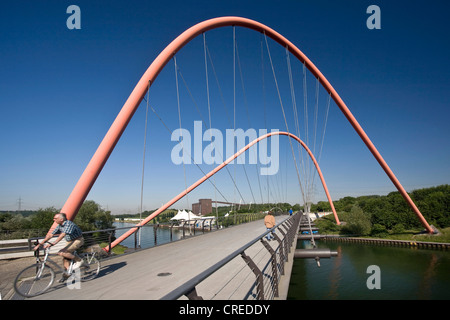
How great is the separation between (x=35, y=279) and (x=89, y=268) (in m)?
1.11

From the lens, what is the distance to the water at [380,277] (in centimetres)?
2092

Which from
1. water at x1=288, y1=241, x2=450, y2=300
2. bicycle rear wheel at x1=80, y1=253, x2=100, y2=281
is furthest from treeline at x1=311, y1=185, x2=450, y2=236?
bicycle rear wheel at x1=80, y1=253, x2=100, y2=281

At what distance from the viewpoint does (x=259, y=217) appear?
127 feet

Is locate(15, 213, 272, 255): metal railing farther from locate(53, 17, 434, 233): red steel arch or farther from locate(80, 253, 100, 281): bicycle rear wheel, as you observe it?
locate(53, 17, 434, 233): red steel arch

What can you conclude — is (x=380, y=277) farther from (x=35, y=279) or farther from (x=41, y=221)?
(x=41, y=221)

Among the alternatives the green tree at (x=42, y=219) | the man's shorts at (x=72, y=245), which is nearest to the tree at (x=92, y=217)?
the green tree at (x=42, y=219)

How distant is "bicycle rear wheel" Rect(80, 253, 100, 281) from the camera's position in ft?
19.1

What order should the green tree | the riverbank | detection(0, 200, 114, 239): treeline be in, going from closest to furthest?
detection(0, 200, 114, 239): treeline
the green tree
the riverbank

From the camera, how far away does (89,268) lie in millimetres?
6035

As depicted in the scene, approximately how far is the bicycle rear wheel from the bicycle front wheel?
0.65 metres

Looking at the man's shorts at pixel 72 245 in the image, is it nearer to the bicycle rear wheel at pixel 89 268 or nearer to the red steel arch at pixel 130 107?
the bicycle rear wheel at pixel 89 268

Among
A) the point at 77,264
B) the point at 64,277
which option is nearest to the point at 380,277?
the point at 77,264
